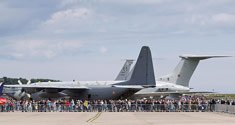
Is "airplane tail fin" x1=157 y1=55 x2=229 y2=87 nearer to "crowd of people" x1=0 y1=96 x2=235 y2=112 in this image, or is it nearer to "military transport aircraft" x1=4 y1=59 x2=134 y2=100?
"military transport aircraft" x1=4 y1=59 x2=134 y2=100

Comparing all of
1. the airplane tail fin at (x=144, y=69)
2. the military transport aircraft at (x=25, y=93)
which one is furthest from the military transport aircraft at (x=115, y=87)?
the military transport aircraft at (x=25, y=93)

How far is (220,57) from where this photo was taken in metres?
55.2

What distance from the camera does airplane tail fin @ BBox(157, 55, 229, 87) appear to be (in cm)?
6076

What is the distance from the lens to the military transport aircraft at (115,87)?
44750 mm

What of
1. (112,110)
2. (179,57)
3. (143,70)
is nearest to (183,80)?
(179,57)

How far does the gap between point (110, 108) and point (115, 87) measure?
13.8 ft

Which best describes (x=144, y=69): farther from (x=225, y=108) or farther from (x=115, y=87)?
(x=225, y=108)

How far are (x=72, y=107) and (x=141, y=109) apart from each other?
23.5 feet

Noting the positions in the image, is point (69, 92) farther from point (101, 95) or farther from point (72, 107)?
point (72, 107)

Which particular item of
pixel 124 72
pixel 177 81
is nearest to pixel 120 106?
pixel 177 81

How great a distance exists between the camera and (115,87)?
150 feet

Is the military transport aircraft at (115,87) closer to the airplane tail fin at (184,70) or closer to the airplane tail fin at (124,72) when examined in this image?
the airplane tail fin at (184,70)

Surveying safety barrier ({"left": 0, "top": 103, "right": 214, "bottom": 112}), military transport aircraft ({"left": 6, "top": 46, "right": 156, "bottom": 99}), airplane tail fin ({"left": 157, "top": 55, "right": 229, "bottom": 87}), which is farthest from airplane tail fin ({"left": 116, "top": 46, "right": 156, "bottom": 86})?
airplane tail fin ({"left": 157, "top": 55, "right": 229, "bottom": 87})

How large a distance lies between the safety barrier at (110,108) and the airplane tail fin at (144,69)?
4109 millimetres
